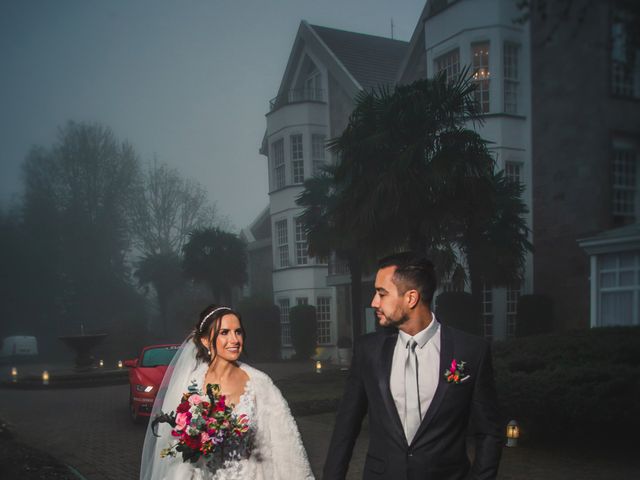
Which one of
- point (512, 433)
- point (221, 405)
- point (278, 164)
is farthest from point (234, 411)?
point (278, 164)

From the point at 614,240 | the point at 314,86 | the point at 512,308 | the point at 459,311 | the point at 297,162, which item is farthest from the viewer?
the point at 314,86

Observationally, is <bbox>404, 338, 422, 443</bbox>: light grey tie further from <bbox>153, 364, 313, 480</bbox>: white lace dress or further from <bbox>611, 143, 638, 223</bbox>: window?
<bbox>611, 143, 638, 223</bbox>: window

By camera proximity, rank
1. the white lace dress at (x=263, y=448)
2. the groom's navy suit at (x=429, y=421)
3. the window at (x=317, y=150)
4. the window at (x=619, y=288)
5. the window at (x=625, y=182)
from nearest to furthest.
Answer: the groom's navy suit at (x=429, y=421) < the white lace dress at (x=263, y=448) < the window at (x=619, y=288) < the window at (x=625, y=182) < the window at (x=317, y=150)

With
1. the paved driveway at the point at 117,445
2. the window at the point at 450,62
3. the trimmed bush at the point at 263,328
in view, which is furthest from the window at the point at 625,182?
the trimmed bush at the point at 263,328

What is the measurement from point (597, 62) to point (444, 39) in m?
5.20

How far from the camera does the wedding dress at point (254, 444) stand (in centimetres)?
426

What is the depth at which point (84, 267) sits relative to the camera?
44.7 metres

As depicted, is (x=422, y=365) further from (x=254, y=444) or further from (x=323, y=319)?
(x=323, y=319)

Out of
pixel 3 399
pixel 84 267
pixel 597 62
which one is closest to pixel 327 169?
pixel 597 62

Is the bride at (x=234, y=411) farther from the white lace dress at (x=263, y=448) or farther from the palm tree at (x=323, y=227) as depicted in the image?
the palm tree at (x=323, y=227)

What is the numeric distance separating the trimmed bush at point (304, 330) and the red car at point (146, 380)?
47.8 feet

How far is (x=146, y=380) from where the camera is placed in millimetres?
11641

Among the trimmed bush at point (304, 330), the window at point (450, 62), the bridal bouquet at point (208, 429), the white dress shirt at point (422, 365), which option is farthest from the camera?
the trimmed bush at point (304, 330)

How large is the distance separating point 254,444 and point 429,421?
203cm
